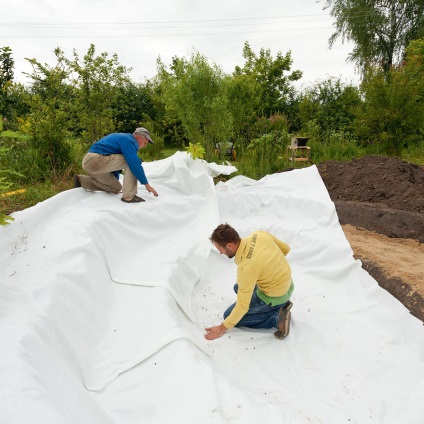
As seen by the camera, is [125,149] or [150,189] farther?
[150,189]

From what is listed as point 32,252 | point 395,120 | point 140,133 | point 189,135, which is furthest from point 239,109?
point 32,252

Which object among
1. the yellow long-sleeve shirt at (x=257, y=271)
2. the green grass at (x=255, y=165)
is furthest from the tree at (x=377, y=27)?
the yellow long-sleeve shirt at (x=257, y=271)

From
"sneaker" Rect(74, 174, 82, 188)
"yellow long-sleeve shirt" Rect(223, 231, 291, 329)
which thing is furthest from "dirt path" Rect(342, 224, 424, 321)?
"sneaker" Rect(74, 174, 82, 188)

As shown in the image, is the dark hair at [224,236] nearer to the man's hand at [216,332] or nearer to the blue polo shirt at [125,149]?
the man's hand at [216,332]

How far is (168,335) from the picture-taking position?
6.21 ft

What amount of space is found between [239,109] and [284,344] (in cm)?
661

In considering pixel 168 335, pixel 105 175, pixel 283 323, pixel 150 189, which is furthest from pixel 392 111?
pixel 168 335

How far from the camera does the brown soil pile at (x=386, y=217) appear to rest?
2795 mm

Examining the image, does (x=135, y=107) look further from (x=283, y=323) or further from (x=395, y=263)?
(x=283, y=323)

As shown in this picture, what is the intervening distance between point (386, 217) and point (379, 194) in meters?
1.06

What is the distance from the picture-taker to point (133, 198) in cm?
373

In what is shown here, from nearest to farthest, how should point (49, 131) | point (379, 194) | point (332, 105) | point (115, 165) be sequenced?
point (115, 165) → point (49, 131) → point (379, 194) → point (332, 105)

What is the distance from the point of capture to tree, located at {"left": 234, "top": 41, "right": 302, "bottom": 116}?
48.7ft

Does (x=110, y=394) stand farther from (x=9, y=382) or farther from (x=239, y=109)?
(x=239, y=109)
